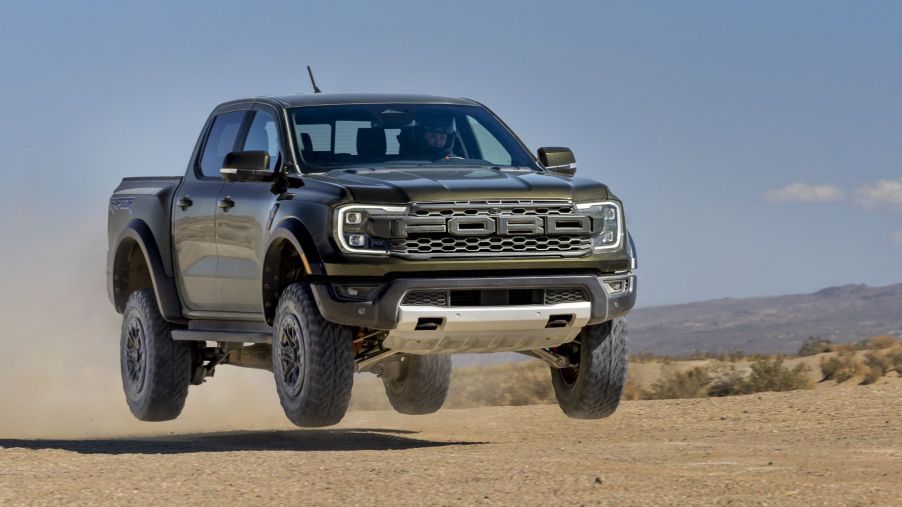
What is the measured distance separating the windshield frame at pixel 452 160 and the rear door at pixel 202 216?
97 centimetres

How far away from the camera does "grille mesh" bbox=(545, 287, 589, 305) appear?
10.5m

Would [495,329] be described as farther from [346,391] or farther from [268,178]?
[268,178]

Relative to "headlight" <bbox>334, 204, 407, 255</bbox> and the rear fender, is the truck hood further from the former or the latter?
the rear fender

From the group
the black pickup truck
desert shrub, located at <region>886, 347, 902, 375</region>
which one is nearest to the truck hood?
the black pickup truck

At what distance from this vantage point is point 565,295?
416 inches

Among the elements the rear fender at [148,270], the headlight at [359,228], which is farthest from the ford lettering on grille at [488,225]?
the rear fender at [148,270]

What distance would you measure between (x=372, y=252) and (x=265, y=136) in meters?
2.02

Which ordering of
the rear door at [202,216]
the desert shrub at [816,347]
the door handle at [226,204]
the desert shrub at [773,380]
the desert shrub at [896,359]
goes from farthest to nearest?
the desert shrub at [816,347] < the desert shrub at [896,359] < the desert shrub at [773,380] < the rear door at [202,216] < the door handle at [226,204]

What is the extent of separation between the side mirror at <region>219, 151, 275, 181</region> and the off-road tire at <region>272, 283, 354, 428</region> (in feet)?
2.71

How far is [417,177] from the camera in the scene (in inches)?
419

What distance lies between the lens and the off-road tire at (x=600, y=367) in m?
11.2

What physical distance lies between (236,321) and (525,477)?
3524 mm

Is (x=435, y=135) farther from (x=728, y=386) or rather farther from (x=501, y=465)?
(x=728, y=386)

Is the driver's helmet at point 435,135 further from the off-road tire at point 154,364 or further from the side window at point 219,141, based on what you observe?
the off-road tire at point 154,364
